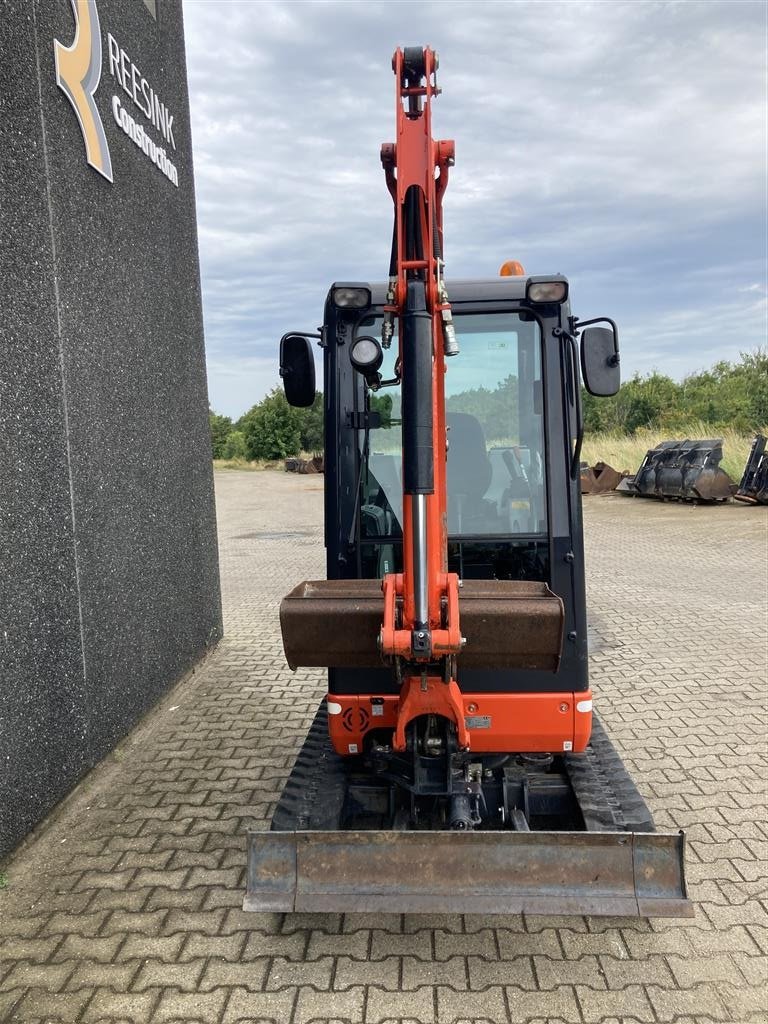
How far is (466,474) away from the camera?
366cm

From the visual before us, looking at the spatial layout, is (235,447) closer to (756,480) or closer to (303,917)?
(756,480)

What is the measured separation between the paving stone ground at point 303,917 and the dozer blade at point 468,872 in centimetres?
32

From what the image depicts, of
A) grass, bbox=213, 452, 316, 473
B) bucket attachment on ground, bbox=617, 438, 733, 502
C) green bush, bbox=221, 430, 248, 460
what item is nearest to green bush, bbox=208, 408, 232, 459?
green bush, bbox=221, 430, 248, 460

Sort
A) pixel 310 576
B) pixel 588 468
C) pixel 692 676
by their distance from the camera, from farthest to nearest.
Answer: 1. pixel 588 468
2. pixel 310 576
3. pixel 692 676

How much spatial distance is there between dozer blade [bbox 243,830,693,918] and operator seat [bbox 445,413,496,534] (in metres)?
1.38

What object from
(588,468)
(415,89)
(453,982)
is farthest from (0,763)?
(588,468)

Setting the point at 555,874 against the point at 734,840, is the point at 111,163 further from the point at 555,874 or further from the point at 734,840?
the point at 734,840

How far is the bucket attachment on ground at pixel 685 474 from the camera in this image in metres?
18.2

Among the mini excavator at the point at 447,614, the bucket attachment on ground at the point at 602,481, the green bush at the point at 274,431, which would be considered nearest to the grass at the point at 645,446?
the bucket attachment on ground at the point at 602,481

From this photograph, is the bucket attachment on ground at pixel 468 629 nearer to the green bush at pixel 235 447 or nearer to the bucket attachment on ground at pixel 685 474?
the bucket attachment on ground at pixel 685 474

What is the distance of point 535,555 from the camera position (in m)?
3.59

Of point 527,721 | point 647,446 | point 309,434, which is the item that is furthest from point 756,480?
point 309,434

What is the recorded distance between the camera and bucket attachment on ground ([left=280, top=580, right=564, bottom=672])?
2.90m

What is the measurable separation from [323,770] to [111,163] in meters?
4.01
